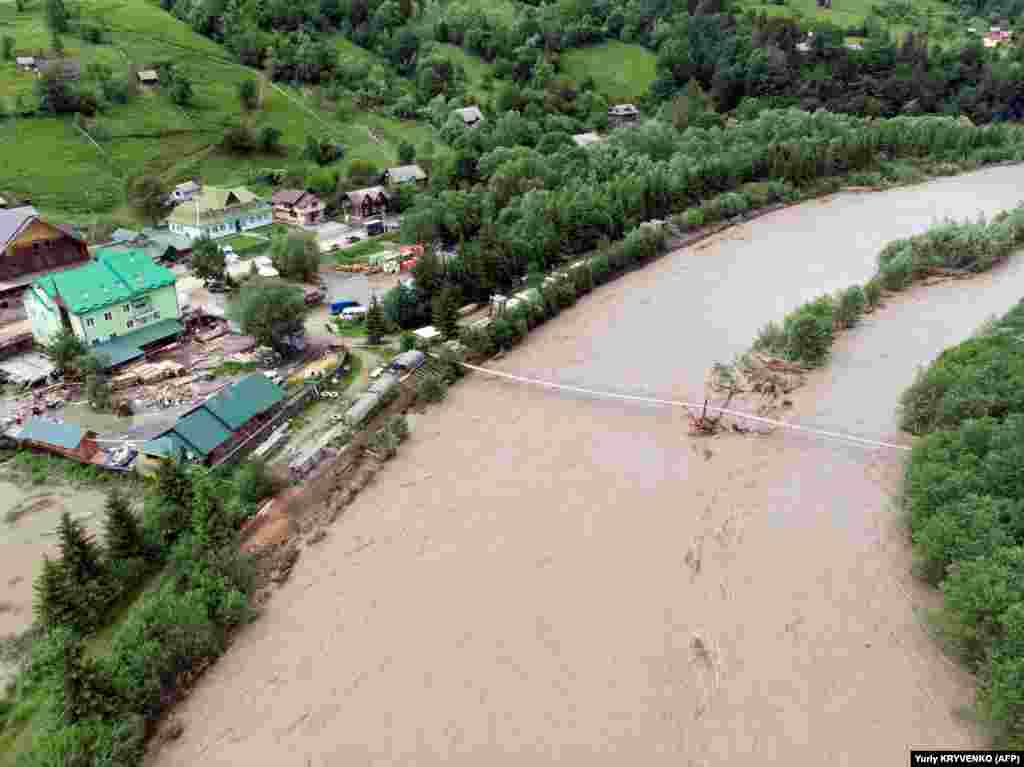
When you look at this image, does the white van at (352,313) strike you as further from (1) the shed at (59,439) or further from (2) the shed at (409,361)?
(1) the shed at (59,439)

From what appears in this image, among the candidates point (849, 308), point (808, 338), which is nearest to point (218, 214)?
point (808, 338)

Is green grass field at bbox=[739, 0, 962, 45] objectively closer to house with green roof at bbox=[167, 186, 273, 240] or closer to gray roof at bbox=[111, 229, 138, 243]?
house with green roof at bbox=[167, 186, 273, 240]

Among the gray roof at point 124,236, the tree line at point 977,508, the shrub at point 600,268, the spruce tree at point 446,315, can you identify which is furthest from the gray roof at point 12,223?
the tree line at point 977,508

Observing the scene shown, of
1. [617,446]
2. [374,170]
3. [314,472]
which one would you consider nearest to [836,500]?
[617,446]

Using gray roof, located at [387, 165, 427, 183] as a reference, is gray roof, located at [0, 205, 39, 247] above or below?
above

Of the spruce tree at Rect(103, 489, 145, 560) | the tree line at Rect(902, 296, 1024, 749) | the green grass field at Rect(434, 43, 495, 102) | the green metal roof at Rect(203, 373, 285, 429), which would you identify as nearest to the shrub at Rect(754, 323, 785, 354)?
the tree line at Rect(902, 296, 1024, 749)

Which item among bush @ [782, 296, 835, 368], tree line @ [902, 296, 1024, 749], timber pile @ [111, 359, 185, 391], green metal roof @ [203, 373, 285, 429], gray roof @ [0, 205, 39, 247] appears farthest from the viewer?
gray roof @ [0, 205, 39, 247]
